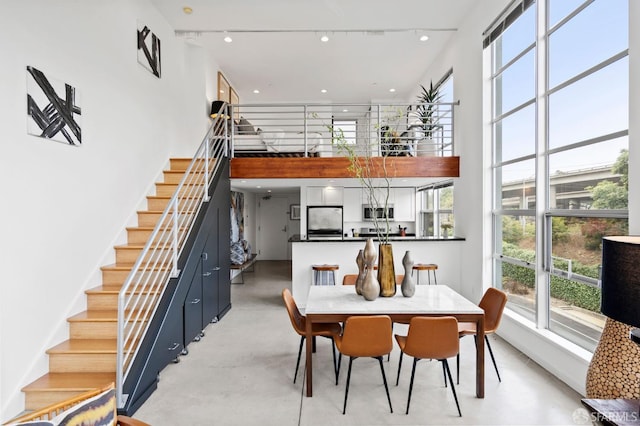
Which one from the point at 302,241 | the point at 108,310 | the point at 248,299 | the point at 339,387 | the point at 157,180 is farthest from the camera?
the point at 248,299

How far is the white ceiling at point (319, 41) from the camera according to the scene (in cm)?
518

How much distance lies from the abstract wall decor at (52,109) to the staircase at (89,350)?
134 centimetres

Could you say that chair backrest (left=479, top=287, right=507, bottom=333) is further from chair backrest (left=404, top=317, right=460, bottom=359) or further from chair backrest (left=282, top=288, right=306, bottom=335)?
chair backrest (left=282, top=288, right=306, bottom=335)

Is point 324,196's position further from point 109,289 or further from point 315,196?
point 109,289

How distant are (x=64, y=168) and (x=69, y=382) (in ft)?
6.09

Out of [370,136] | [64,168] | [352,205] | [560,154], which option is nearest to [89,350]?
[64,168]

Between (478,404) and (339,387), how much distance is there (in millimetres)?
1105

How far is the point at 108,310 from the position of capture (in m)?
3.30

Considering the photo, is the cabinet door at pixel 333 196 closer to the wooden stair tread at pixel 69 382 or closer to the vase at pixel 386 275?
the vase at pixel 386 275

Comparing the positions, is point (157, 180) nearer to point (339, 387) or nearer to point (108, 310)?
point (108, 310)

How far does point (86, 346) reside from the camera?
9.45ft

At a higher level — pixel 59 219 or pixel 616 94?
pixel 616 94

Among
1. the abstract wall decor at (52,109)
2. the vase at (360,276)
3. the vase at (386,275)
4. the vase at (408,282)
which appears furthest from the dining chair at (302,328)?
the abstract wall decor at (52,109)

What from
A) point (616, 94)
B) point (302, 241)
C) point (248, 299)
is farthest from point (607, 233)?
point (248, 299)
